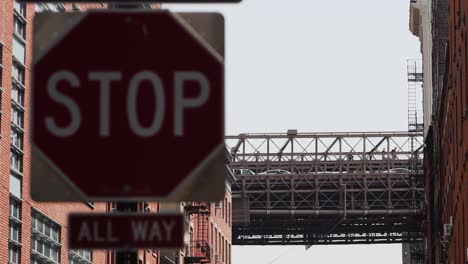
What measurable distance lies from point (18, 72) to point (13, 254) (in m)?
6.33

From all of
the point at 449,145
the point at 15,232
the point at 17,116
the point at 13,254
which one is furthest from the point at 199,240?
the point at 13,254

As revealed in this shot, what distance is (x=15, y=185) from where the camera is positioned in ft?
161

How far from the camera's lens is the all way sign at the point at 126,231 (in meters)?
7.66

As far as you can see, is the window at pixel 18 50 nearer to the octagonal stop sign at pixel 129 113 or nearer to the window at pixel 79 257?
the window at pixel 79 257

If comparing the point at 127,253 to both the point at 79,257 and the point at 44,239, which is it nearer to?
the point at 44,239

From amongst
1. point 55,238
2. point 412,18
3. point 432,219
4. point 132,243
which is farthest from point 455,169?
point 412,18

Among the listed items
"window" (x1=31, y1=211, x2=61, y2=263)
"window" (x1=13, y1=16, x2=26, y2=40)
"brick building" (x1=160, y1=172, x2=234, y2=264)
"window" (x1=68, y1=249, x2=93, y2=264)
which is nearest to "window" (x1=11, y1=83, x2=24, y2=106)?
"window" (x1=13, y1=16, x2=26, y2=40)

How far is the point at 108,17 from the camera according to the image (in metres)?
7.59

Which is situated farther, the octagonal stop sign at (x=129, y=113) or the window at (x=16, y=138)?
the window at (x=16, y=138)

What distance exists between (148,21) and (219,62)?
429mm

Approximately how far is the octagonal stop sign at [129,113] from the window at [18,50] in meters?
42.0

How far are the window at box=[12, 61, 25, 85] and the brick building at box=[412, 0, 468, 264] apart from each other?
1507cm

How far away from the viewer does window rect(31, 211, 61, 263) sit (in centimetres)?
5156

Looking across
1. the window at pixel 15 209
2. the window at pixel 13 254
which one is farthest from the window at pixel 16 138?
the window at pixel 13 254
